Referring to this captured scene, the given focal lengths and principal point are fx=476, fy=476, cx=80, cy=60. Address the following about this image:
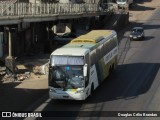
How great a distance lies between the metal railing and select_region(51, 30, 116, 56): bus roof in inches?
341

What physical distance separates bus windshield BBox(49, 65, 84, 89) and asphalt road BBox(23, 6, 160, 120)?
1.21m

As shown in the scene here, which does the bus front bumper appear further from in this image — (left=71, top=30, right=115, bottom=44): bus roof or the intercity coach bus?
(left=71, top=30, right=115, bottom=44): bus roof

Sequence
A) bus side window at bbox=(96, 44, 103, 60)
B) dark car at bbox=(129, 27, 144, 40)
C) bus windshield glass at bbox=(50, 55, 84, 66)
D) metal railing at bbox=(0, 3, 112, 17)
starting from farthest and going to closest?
dark car at bbox=(129, 27, 144, 40), metal railing at bbox=(0, 3, 112, 17), bus side window at bbox=(96, 44, 103, 60), bus windshield glass at bbox=(50, 55, 84, 66)

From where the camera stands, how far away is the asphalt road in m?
27.1

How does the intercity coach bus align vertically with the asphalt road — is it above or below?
above

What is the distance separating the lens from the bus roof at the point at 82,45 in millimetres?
28422

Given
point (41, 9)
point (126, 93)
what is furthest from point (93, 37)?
point (41, 9)

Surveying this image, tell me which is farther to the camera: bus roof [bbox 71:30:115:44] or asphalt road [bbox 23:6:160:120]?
bus roof [bbox 71:30:115:44]

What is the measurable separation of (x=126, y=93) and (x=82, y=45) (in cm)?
422

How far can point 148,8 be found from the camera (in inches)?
3890

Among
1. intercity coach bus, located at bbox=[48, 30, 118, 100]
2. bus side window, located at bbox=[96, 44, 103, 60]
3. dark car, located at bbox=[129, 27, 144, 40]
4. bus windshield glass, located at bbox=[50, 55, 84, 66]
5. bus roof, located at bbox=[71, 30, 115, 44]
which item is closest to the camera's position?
intercity coach bus, located at bbox=[48, 30, 118, 100]

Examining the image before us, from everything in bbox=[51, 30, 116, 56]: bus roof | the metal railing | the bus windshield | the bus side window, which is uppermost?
the metal railing

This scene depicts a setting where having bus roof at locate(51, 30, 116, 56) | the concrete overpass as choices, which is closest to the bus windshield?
bus roof at locate(51, 30, 116, 56)

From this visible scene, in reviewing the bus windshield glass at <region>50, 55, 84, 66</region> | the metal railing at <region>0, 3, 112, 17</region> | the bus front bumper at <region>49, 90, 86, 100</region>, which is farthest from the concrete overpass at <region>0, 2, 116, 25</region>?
the bus front bumper at <region>49, 90, 86, 100</region>
